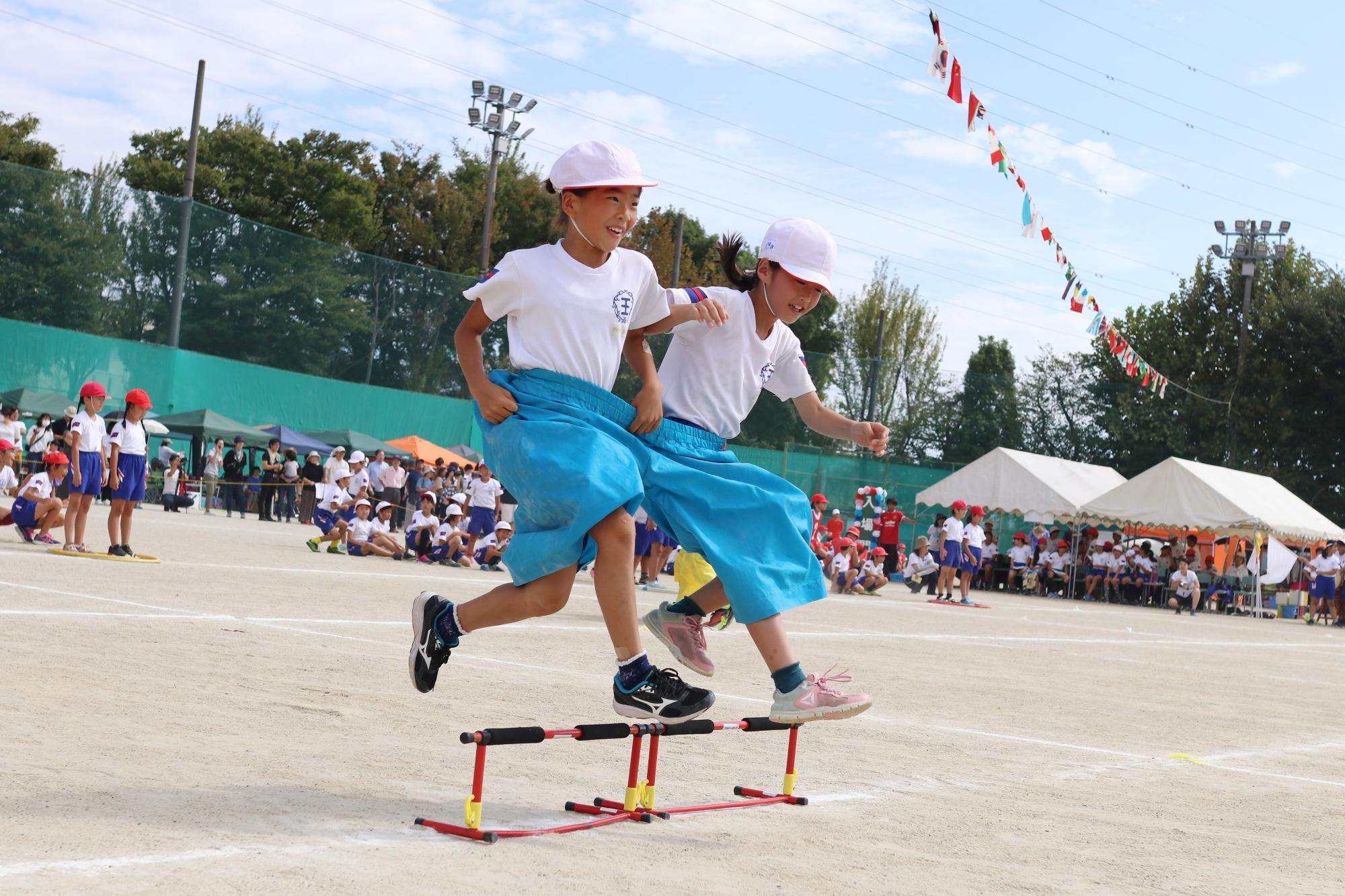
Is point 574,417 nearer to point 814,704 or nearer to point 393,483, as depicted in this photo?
point 814,704

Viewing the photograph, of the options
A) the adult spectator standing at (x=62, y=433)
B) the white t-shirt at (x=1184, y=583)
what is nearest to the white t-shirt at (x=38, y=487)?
the adult spectator standing at (x=62, y=433)

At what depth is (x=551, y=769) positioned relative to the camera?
5387 mm

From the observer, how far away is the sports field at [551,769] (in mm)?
3686

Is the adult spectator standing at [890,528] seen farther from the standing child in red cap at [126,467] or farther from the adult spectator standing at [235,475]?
the standing child in red cap at [126,467]

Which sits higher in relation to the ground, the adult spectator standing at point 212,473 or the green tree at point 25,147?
the green tree at point 25,147

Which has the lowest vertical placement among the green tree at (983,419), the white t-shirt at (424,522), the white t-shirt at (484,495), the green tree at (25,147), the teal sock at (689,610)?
the white t-shirt at (424,522)

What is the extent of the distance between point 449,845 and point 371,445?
3036cm

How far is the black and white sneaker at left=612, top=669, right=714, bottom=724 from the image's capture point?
14.3 ft

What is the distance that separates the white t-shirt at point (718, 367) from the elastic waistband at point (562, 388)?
50 cm

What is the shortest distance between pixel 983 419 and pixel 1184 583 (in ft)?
33.7

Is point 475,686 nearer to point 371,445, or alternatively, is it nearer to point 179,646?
point 179,646

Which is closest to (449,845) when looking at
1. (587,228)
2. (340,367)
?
(587,228)

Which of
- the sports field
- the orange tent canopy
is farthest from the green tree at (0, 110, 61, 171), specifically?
the sports field

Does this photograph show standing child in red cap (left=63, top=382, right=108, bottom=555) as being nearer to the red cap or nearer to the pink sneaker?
the red cap
